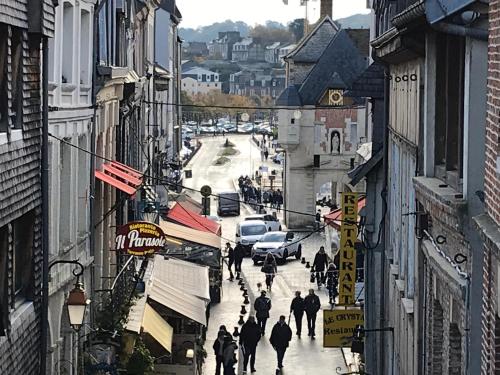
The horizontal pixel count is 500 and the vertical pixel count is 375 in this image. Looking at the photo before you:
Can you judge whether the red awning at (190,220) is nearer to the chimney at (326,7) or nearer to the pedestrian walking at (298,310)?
the pedestrian walking at (298,310)

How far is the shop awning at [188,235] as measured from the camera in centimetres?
3903

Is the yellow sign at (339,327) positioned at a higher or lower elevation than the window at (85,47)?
lower

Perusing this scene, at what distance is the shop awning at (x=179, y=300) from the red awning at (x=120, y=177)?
2256 mm

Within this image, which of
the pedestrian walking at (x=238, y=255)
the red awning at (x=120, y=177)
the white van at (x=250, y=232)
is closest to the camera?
the red awning at (x=120, y=177)

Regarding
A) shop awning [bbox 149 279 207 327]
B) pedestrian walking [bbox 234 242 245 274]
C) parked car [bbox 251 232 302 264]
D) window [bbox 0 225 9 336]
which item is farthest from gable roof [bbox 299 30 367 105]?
window [bbox 0 225 9 336]

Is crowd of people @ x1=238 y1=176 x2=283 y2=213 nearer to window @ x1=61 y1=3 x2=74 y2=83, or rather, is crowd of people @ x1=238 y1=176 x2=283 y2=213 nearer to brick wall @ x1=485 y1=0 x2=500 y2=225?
window @ x1=61 y1=3 x2=74 y2=83

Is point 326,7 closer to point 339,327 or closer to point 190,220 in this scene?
point 190,220

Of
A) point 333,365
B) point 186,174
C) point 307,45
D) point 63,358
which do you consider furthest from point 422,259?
point 186,174

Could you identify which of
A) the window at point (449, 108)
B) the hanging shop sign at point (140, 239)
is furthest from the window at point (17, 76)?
the hanging shop sign at point (140, 239)

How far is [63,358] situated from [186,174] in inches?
2672

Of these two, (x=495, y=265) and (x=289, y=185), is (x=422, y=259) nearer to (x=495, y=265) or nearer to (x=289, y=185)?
(x=495, y=265)

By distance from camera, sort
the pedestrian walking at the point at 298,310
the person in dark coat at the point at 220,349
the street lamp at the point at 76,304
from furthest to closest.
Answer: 1. the pedestrian walking at the point at 298,310
2. the person in dark coat at the point at 220,349
3. the street lamp at the point at 76,304

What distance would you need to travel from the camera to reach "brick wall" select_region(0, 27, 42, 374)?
1433 centimetres

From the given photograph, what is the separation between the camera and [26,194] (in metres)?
15.7
